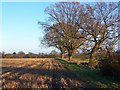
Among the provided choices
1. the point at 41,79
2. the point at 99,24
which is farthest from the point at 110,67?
the point at 99,24

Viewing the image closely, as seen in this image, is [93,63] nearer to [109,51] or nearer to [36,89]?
[109,51]

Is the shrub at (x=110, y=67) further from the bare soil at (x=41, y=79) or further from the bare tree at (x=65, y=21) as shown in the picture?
the bare tree at (x=65, y=21)

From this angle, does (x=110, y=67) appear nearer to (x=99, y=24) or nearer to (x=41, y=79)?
(x=41, y=79)

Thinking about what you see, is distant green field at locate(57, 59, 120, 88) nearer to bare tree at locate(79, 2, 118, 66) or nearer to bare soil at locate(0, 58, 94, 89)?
bare soil at locate(0, 58, 94, 89)

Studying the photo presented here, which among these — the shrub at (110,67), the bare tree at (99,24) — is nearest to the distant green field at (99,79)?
the shrub at (110,67)

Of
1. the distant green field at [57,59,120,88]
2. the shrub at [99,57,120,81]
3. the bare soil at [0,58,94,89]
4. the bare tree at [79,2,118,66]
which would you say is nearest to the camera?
the bare soil at [0,58,94,89]

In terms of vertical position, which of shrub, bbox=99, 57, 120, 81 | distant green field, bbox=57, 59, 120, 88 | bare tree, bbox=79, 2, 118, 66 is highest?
bare tree, bbox=79, 2, 118, 66

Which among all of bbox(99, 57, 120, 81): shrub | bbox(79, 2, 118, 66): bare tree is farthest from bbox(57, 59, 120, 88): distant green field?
bbox(79, 2, 118, 66): bare tree

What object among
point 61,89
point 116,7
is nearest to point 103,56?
point 61,89

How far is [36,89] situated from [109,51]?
12177mm

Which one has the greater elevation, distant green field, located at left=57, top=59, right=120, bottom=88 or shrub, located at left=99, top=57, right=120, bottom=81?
shrub, located at left=99, top=57, right=120, bottom=81

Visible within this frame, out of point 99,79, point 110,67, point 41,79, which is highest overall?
point 110,67

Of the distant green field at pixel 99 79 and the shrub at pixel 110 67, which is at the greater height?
the shrub at pixel 110 67

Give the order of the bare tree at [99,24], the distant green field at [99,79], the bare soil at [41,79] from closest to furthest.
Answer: the bare soil at [41,79] < the distant green field at [99,79] < the bare tree at [99,24]
